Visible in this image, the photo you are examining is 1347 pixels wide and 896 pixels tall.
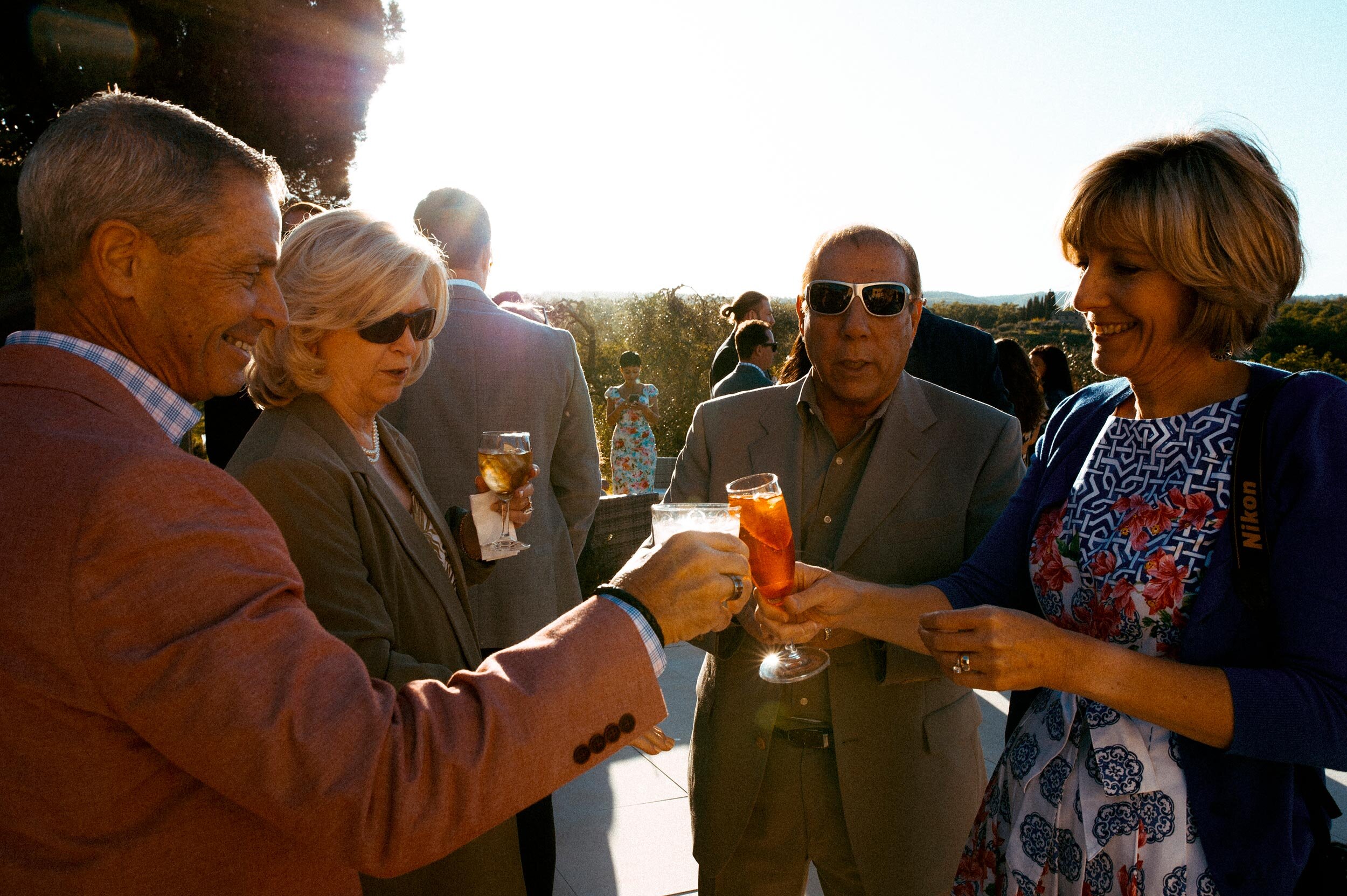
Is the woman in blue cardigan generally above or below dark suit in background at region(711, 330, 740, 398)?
above

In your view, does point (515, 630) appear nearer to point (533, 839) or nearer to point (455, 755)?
point (533, 839)

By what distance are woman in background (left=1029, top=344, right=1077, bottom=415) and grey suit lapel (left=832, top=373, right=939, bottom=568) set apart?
613cm

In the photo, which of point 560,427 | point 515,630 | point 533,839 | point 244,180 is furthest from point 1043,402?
point 244,180

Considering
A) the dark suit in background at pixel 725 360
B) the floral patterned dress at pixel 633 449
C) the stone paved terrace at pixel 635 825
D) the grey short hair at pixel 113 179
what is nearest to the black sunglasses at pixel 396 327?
the grey short hair at pixel 113 179

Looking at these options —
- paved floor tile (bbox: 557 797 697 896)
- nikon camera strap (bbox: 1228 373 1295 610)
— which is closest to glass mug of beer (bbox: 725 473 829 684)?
nikon camera strap (bbox: 1228 373 1295 610)

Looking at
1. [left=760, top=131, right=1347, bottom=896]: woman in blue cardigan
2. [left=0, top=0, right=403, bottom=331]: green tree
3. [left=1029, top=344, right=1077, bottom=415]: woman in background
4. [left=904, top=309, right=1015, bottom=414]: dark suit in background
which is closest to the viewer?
[left=760, top=131, right=1347, bottom=896]: woman in blue cardigan

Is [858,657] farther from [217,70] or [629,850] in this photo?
[217,70]

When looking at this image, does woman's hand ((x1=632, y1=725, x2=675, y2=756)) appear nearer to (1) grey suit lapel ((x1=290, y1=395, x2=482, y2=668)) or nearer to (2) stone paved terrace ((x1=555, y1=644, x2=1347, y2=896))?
(1) grey suit lapel ((x1=290, y1=395, x2=482, y2=668))

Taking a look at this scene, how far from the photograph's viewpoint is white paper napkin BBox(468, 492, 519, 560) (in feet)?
8.64

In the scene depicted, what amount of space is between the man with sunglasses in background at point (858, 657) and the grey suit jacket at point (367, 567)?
0.69 m

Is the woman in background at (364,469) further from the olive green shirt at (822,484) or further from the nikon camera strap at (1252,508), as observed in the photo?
the nikon camera strap at (1252,508)

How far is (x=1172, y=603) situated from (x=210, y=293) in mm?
1750

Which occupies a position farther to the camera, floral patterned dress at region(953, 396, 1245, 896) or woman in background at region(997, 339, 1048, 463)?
woman in background at region(997, 339, 1048, 463)

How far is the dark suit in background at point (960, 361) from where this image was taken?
4.54 meters
